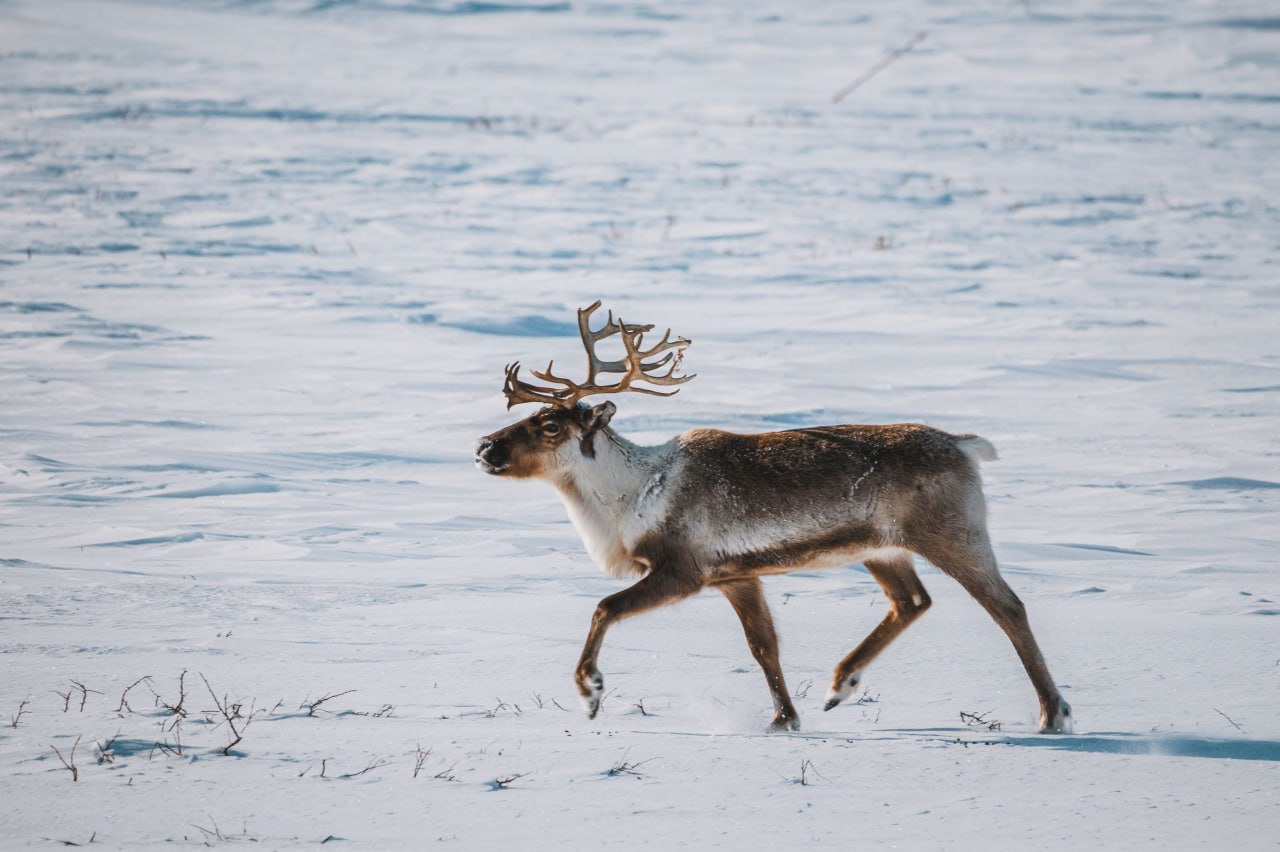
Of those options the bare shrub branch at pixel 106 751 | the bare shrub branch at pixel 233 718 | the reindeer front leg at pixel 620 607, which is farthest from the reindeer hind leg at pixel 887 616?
the bare shrub branch at pixel 106 751

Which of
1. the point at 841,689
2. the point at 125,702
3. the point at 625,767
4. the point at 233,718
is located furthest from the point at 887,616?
the point at 125,702

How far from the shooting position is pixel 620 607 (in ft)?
18.7

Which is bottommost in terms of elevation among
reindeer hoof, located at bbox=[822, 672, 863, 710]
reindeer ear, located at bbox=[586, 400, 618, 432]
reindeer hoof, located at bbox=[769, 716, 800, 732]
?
reindeer hoof, located at bbox=[769, 716, 800, 732]

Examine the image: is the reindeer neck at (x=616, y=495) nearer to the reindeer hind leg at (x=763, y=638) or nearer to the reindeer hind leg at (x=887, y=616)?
the reindeer hind leg at (x=763, y=638)

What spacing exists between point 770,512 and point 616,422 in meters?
5.63

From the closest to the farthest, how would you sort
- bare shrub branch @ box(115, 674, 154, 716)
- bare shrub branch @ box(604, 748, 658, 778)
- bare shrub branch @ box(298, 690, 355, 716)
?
bare shrub branch @ box(604, 748, 658, 778), bare shrub branch @ box(115, 674, 154, 716), bare shrub branch @ box(298, 690, 355, 716)

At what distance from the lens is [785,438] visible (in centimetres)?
611

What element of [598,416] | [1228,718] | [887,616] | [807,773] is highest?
[598,416]

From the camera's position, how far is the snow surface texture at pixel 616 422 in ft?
14.8

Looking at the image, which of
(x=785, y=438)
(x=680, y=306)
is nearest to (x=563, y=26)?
(x=680, y=306)

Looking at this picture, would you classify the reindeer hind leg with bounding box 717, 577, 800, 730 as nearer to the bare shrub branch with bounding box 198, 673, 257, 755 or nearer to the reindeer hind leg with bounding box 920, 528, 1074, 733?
the reindeer hind leg with bounding box 920, 528, 1074, 733

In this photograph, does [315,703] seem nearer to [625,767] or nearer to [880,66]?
[625,767]

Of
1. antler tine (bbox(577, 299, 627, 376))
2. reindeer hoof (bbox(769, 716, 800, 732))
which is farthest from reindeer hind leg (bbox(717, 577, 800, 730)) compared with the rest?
antler tine (bbox(577, 299, 627, 376))

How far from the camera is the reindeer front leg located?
5406 millimetres
